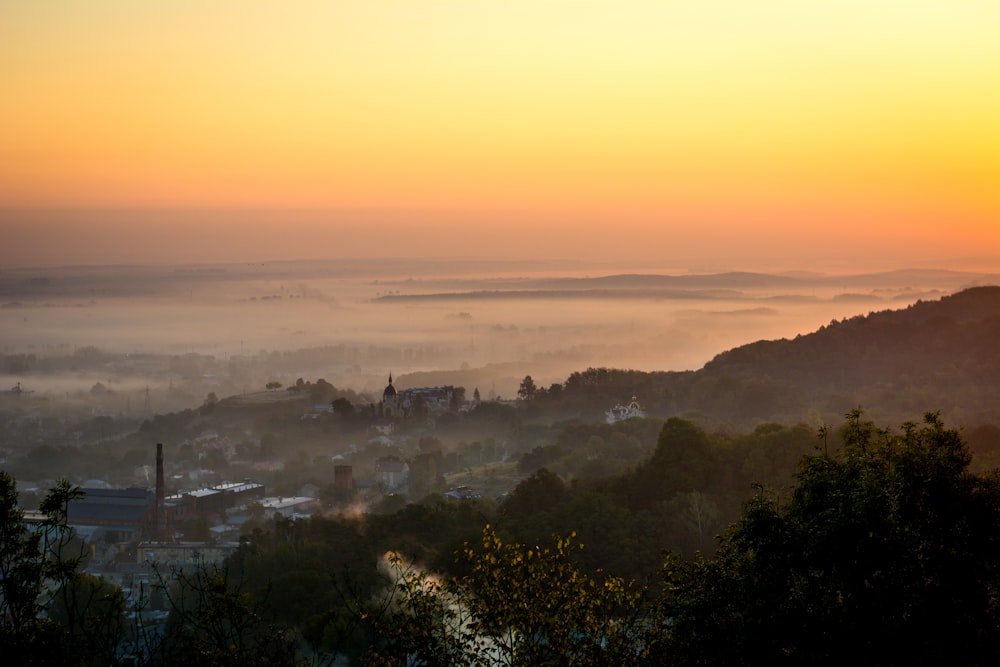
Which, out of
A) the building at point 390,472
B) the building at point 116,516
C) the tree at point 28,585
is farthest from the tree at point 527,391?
the tree at point 28,585

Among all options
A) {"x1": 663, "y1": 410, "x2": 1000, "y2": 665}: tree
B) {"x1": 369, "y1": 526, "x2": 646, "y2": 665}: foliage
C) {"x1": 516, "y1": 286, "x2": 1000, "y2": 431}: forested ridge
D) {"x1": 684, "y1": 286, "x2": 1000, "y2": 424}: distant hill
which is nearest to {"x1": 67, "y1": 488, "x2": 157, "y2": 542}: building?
{"x1": 516, "y1": 286, "x2": 1000, "y2": 431}: forested ridge

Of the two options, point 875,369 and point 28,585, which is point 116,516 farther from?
point 875,369

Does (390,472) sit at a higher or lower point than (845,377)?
lower

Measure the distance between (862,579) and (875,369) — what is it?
5715 centimetres

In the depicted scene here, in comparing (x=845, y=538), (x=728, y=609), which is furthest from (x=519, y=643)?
(x=845, y=538)

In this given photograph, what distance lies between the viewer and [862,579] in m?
13.7

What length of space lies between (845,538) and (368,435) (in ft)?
219

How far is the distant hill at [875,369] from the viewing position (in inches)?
2400

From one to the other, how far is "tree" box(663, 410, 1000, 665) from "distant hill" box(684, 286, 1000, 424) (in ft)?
140

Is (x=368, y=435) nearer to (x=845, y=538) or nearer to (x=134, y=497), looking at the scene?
(x=134, y=497)

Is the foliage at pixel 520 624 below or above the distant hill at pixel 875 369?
above

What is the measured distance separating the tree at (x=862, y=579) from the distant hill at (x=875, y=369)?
42605 millimetres

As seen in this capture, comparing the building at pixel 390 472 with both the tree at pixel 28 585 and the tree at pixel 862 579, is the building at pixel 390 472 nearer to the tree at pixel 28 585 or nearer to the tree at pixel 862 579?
the tree at pixel 862 579

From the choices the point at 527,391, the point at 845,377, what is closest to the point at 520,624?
the point at 845,377
